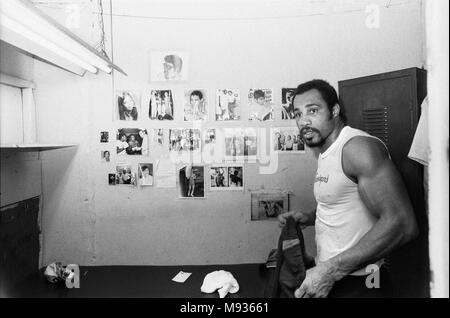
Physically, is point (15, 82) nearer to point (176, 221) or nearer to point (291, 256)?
point (176, 221)

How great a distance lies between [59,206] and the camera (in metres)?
1.39

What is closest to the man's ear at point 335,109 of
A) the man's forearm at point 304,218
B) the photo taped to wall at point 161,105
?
the man's forearm at point 304,218

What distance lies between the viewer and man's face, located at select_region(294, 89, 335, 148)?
109cm

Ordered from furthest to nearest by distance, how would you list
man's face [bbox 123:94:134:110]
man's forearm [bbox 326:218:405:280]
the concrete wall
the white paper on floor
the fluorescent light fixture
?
man's face [bbox 123:94:134:110], the white paper on floor, the concrete wall, man's forearm [bbox 326:218:405:280], the fluorescent light fixture

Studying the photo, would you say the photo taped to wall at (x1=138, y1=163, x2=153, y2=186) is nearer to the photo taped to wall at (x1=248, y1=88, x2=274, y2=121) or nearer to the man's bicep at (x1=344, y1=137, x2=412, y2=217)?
the photo taped to wall at (x1=248, y1=88, x2=274, y2=121)

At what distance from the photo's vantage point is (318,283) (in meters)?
0.85

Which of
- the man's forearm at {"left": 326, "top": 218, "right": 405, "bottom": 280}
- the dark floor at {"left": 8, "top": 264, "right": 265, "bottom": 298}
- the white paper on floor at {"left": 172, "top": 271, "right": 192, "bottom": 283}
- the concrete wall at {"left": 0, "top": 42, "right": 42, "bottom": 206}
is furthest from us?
the white paper on floor at {"left": 172, "top": 271, "right": 192, "bottom": 283}

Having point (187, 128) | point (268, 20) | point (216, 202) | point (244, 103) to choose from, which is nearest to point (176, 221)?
point (216, 202)

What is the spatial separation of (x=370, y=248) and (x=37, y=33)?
112 cm

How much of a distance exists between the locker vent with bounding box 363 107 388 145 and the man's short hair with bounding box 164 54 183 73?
2.91ft

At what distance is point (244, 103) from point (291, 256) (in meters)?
0.79

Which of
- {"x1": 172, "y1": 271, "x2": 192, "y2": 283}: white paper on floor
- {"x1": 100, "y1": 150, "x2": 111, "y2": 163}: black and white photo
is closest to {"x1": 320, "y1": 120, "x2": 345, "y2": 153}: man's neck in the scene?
{"x1": 172, "y1": 271, "x2": 192, "y2": 283}: white paper on floor

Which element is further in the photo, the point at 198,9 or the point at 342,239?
the point at 198,9
